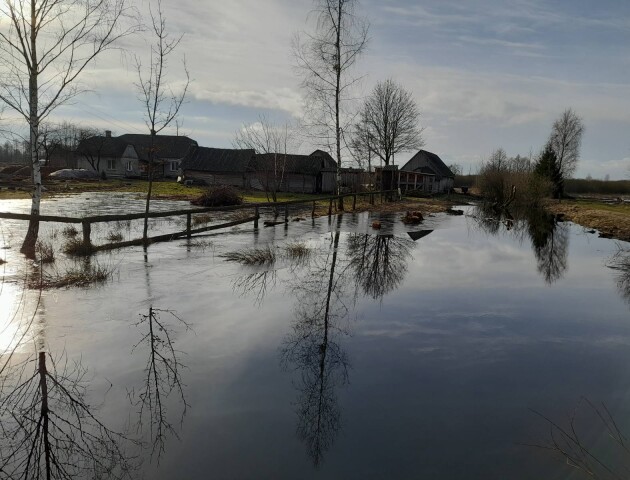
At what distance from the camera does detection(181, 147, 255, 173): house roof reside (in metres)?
55.2

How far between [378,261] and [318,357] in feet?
26.2

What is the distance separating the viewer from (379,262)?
46.7ft

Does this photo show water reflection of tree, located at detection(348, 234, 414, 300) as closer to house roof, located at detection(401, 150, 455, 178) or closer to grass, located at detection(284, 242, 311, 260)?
grass, located at detection(284, 242, 311, 260)

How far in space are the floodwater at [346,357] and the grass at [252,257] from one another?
0.27 m

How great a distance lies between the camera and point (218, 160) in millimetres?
56719

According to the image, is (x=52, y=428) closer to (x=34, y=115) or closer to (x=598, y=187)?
(x=34, y=115)

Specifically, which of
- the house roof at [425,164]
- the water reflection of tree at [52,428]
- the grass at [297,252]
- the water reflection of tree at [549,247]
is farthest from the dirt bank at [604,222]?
the water reflection of tree at [52,428]

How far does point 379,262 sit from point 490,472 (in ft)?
33.0

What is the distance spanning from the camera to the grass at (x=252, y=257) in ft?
42.9

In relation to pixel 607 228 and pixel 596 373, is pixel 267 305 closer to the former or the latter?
pixel 596 373

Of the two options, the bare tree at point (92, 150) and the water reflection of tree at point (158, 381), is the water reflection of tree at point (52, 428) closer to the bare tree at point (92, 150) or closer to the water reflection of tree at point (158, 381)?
the water reflection of tree at point (158, 381)

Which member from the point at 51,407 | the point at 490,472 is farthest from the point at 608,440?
the point at 51,407

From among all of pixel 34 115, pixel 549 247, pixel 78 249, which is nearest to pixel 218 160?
pixel 549 247

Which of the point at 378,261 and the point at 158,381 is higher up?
the point at 378,261
